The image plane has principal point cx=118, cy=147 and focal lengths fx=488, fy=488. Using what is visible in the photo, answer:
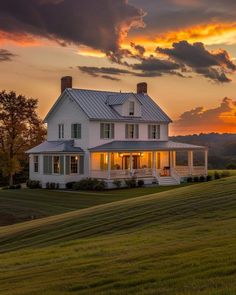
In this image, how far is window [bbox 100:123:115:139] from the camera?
4941 cm

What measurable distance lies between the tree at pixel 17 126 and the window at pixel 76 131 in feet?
38.5

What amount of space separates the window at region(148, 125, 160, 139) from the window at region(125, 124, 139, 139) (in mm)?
1934

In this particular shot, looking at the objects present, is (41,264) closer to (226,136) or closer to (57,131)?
(57,131)

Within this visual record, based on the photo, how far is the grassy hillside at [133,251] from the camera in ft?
30.5

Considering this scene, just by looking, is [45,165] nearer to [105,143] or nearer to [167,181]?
[105,143]

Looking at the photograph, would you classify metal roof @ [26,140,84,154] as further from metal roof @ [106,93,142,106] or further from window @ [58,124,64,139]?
metal roof @ [106,93,142,106]

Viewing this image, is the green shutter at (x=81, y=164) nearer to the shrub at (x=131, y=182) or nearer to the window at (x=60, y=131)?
the shrub at (x=131, y=182)

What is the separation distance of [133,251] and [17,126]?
49.9m

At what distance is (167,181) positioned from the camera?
48844mm

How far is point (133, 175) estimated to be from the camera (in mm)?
46938

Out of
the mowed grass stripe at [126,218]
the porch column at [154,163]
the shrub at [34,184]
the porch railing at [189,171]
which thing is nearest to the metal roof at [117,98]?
the porch column at [154,163]

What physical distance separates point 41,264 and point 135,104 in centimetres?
4073

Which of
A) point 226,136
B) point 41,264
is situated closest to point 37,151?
point 41,264

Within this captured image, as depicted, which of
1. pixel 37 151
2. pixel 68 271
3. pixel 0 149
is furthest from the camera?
pixel 0 149
